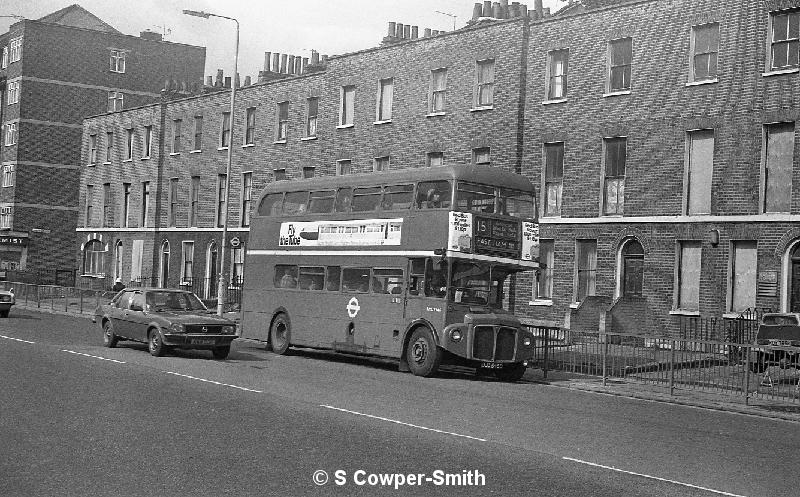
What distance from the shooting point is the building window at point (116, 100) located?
2990 inches

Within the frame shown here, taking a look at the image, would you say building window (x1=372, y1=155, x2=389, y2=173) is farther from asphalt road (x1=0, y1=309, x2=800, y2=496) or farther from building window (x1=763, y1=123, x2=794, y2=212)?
asphalt road (x1=0, y1=309, x2=800, y2=496)

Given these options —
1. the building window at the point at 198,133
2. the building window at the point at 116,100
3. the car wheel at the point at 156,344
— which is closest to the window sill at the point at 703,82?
the car wheel at the point at 156,344

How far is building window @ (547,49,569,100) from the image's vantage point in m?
36.5

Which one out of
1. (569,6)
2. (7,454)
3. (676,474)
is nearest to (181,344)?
(7,454)

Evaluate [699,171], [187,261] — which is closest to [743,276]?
[699,171]

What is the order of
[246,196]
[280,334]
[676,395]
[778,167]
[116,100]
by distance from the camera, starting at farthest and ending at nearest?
[116,100]
[246,196]
[778,167]
[280,334]
[676,395]

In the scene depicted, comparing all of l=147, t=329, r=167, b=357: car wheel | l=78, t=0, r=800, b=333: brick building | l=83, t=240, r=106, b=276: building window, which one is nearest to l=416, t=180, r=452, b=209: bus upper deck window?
l=147, t=329, r=167, b=357: car wheel

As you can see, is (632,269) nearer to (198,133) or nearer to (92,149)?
(198,133)

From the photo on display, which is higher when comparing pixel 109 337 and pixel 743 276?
pixel 743 276

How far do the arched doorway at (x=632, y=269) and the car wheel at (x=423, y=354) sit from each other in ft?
37.6

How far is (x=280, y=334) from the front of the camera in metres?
28.6

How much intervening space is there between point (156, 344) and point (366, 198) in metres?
5.74

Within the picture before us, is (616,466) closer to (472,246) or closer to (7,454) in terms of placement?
(7,454)

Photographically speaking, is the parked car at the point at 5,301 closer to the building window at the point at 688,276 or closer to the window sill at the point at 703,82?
the building window at the point at 688,276
